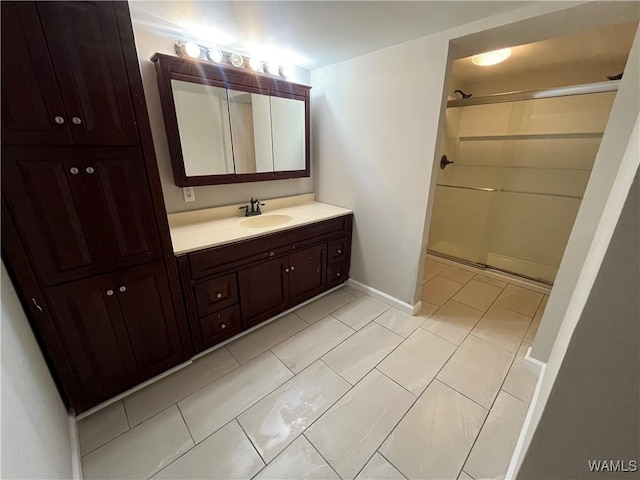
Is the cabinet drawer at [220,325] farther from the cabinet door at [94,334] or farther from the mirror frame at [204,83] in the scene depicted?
the mirror frame at [204,83]

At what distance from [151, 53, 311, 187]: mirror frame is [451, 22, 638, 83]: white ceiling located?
5.63ft

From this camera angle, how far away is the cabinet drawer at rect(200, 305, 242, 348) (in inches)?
64.9

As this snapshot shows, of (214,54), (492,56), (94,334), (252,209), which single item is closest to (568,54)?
(492,56)

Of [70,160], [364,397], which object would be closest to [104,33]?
[70,160]

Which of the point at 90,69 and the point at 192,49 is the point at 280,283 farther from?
the point at 192,49

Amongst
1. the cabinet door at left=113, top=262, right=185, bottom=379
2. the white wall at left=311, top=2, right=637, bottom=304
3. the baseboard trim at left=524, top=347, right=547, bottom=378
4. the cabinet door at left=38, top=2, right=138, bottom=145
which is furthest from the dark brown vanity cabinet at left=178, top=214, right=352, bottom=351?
the baseboard trim at left=524, top=347, right=547, bottom=378

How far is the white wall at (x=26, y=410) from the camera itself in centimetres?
69

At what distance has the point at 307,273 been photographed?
2156mm

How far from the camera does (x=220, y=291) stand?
1.64 meters

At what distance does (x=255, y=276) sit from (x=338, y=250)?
87cm

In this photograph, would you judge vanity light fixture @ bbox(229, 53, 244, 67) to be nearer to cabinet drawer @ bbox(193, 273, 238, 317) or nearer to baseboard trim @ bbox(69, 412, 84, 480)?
cabinet drawer @ bbox(193, 273, 238, 317)

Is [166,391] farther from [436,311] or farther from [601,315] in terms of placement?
[436,311]

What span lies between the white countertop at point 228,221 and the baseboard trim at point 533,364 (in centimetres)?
166

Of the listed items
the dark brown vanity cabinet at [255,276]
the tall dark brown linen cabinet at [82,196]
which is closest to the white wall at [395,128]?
the dark brown vanity cabinet at [255,276]
